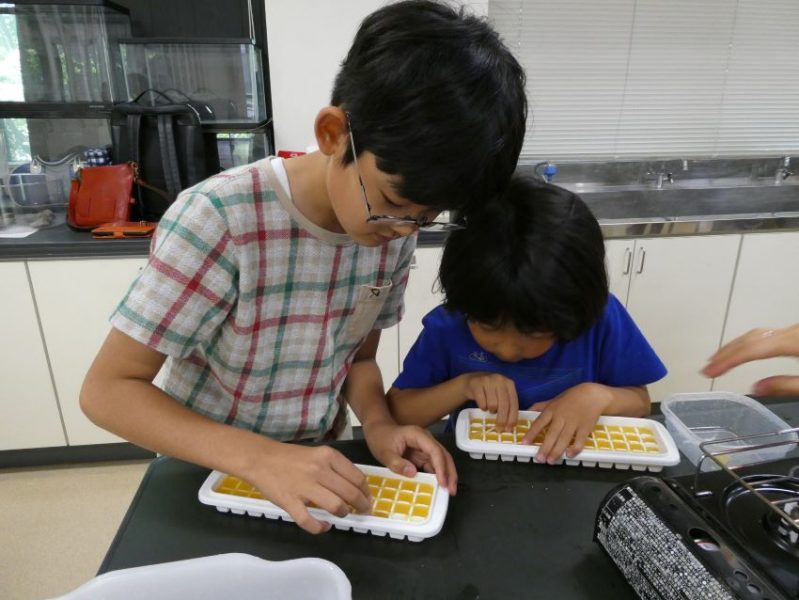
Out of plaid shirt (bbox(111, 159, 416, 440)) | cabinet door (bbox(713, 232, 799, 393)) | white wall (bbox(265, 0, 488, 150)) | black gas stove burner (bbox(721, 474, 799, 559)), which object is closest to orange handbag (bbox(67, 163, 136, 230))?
white wall (bbox(265, 0, 488, 150))

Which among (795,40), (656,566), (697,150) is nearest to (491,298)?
(656,566)

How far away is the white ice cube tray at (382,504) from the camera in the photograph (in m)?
0.57

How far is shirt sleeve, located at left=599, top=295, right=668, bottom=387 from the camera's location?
2.95 ft

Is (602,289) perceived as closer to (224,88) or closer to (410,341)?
(410,341)

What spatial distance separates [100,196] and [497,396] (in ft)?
5.19

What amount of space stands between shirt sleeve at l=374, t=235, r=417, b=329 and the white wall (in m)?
1.15

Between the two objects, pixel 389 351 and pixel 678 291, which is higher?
pixel 678 291

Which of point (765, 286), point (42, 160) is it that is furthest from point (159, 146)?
point (765, 286)

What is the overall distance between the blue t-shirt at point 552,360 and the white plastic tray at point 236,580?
1.39 feet

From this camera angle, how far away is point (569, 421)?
716mm

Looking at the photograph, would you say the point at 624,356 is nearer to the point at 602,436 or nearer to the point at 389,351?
the point at 602,436

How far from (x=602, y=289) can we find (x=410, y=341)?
1265 millimetres

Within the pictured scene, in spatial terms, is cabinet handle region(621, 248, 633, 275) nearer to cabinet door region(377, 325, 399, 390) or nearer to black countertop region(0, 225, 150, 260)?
cabinet door region(377, 325, 399, 390)

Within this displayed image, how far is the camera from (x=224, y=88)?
1.98m
